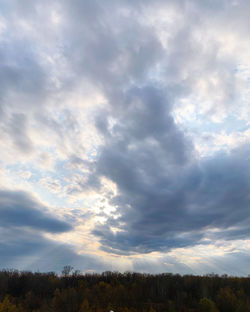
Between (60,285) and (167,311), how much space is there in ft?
39.1

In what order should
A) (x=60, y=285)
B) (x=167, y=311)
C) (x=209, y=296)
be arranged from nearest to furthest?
(x=167, y=311)
(x=209, y=296)
(x=60, y=285)

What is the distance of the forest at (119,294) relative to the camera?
60.7 ft

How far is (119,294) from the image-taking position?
851 inches

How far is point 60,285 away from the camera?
2583 cm

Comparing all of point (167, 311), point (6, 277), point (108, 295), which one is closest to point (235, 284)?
point (167, 311)

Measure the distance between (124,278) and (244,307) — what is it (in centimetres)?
1380

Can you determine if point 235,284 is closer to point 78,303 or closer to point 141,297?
point 141,297

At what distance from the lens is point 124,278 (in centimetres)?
2814

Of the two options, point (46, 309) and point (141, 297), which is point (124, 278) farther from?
point (46, 309)

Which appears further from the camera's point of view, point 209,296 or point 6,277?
point 6,277

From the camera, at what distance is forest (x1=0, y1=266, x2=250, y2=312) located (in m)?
18.5

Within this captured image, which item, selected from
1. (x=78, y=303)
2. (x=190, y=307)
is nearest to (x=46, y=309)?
(x=78, y=303)

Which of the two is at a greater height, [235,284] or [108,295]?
[235,284]

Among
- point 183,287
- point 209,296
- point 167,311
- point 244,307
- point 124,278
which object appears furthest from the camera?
point 124,278
